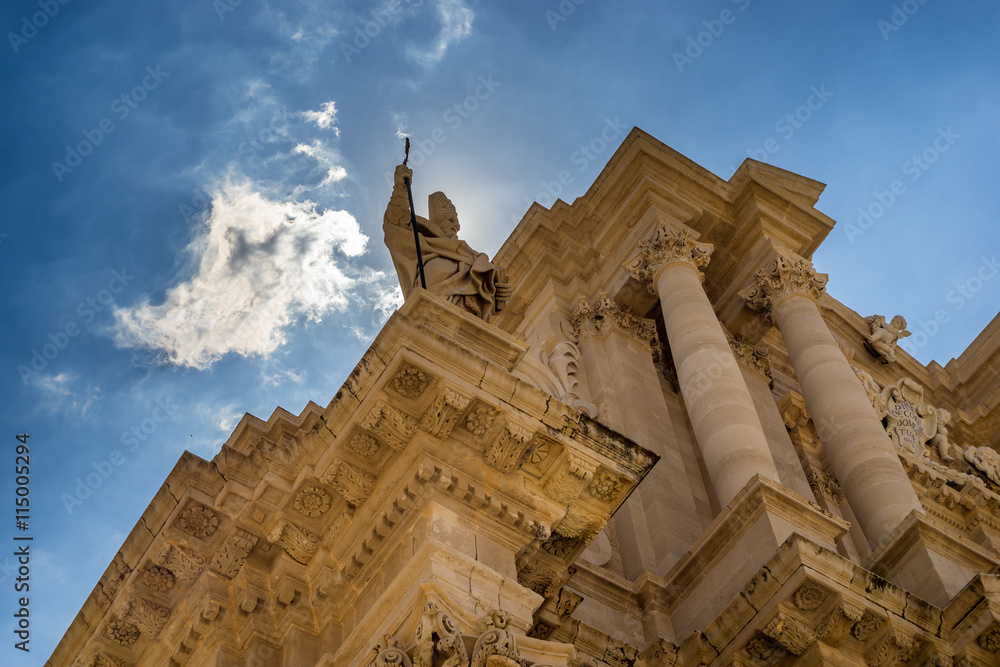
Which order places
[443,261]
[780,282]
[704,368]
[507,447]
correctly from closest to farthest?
[507,447]
[443,261]
[704,368]
[780,282]

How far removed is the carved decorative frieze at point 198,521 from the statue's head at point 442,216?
4.59 meters

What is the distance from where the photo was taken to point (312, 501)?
11266 millimetres

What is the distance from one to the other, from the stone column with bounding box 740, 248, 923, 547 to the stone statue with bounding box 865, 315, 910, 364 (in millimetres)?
4214

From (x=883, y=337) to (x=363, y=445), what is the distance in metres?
16.0

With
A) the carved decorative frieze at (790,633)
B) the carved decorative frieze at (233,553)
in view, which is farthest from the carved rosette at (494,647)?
the carved decorative frieze at (790,633)

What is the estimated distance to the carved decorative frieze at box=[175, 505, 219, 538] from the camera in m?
11.7

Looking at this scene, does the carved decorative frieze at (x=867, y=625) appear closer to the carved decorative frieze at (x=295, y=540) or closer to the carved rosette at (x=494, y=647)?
the carved rosette at (x=494, y=647)

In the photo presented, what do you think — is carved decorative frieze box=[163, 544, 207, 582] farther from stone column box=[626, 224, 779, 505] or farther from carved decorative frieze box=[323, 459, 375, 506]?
stone column box=[626, 224, 779, 505]

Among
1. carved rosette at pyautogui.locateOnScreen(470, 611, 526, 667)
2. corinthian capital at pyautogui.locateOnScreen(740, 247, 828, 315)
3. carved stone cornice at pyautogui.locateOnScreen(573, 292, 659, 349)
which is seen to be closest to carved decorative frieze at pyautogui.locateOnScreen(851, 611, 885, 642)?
carved rosette at pyautogui.locateOnScreen(470, 611, 526, 667)

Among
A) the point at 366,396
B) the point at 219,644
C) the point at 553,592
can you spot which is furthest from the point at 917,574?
the point at 219,644

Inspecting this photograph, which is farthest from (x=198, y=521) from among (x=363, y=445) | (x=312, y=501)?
(x=363, y=445)

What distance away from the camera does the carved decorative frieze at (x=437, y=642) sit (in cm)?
904

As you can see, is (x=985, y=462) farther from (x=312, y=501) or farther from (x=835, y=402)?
(x=312, y=501)

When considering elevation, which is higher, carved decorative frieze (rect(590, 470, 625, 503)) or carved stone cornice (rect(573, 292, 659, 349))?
carved stone cornice (rect(573, 292, 659, 349))
